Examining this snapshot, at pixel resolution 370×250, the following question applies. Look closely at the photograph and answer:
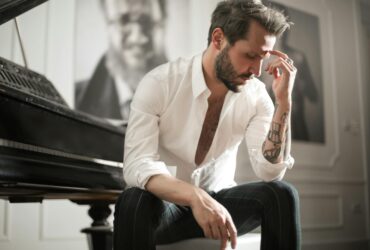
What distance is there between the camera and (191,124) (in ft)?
3.90

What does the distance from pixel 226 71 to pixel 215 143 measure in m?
0.20

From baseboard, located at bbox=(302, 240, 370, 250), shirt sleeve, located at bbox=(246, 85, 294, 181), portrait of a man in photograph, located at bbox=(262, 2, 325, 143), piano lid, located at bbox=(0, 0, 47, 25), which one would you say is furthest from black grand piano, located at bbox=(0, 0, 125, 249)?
baseboard, located at bbox=(302, 240, 370, 250)

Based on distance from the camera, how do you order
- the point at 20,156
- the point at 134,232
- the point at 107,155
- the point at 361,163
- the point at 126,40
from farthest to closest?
1. the point at 361,163
2. the point at 126,40
3. the point at 107,155
4. the point at 20,156
5. the point at 134,232

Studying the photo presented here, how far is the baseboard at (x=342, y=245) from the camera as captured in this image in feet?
10.7

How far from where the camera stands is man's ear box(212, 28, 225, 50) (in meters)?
1.19

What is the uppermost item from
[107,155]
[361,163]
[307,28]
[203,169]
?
[307,28]

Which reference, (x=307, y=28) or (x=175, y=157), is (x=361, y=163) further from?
(x=175, y=157)

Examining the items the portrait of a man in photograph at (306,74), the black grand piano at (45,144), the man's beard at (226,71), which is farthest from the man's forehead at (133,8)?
the man's beard at (226,71)

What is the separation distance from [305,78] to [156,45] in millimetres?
1319

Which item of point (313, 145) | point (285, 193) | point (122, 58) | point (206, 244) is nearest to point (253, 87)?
point (285, 193)

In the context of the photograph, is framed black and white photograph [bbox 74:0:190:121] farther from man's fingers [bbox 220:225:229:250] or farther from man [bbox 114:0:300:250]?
man's fingers [bbox 220:225:229:250]

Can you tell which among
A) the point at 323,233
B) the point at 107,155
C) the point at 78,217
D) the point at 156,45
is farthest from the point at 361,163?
the point at 107,155

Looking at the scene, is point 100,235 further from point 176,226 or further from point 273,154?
point 273,154

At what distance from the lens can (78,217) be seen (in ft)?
8.11
